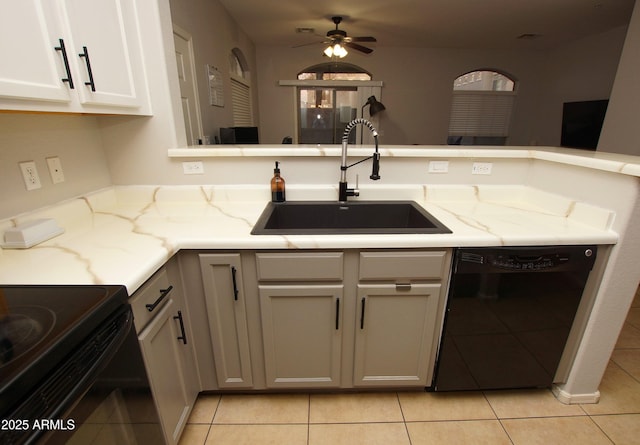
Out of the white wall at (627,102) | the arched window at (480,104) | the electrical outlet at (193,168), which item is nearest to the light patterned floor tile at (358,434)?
the electrical outlet at (193,168)

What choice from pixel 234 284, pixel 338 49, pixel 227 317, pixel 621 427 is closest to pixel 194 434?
pixel 227 317

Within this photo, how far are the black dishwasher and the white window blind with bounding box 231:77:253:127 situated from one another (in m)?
3.68

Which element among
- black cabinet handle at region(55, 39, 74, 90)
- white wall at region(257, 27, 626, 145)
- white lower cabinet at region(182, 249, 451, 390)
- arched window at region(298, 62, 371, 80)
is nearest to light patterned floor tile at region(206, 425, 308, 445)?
white lower cabinet at region(182, 249, 451, 390)

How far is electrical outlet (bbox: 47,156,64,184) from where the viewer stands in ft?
4.13

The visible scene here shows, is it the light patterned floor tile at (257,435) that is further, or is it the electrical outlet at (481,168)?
the electrical outlet at (481,168)

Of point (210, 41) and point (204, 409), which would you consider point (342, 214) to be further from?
point (210, 41)

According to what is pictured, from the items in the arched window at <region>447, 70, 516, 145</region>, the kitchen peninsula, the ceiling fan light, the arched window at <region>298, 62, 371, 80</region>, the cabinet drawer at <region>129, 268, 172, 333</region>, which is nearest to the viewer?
the cabinet drawer at <region>129, 268, 172, 333</region>

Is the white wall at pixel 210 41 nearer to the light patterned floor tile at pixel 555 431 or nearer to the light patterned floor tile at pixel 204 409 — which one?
the light patterned floor tile at pixel 204 409

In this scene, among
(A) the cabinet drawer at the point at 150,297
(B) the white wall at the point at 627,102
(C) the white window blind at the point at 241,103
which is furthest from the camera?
(C) the white window blind at the point at 241,103

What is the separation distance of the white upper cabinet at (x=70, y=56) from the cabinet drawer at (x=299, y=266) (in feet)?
2.72

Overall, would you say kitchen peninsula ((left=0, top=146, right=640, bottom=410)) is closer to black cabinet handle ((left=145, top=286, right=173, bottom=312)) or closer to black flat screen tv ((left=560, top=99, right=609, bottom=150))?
black cabinet handle ((left=145, top=286, right=173, bottom=312))

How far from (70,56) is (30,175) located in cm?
52

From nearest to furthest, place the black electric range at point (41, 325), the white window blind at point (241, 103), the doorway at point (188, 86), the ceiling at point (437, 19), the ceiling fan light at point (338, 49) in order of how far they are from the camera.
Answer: the black electric range at point (41, 325), the doorway at point (188, 86), the ceiling at point (437, 19), the ceiling fan light at point (338, 49), the white window blind at point (241, 103)

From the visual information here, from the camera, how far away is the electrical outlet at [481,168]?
169cm
